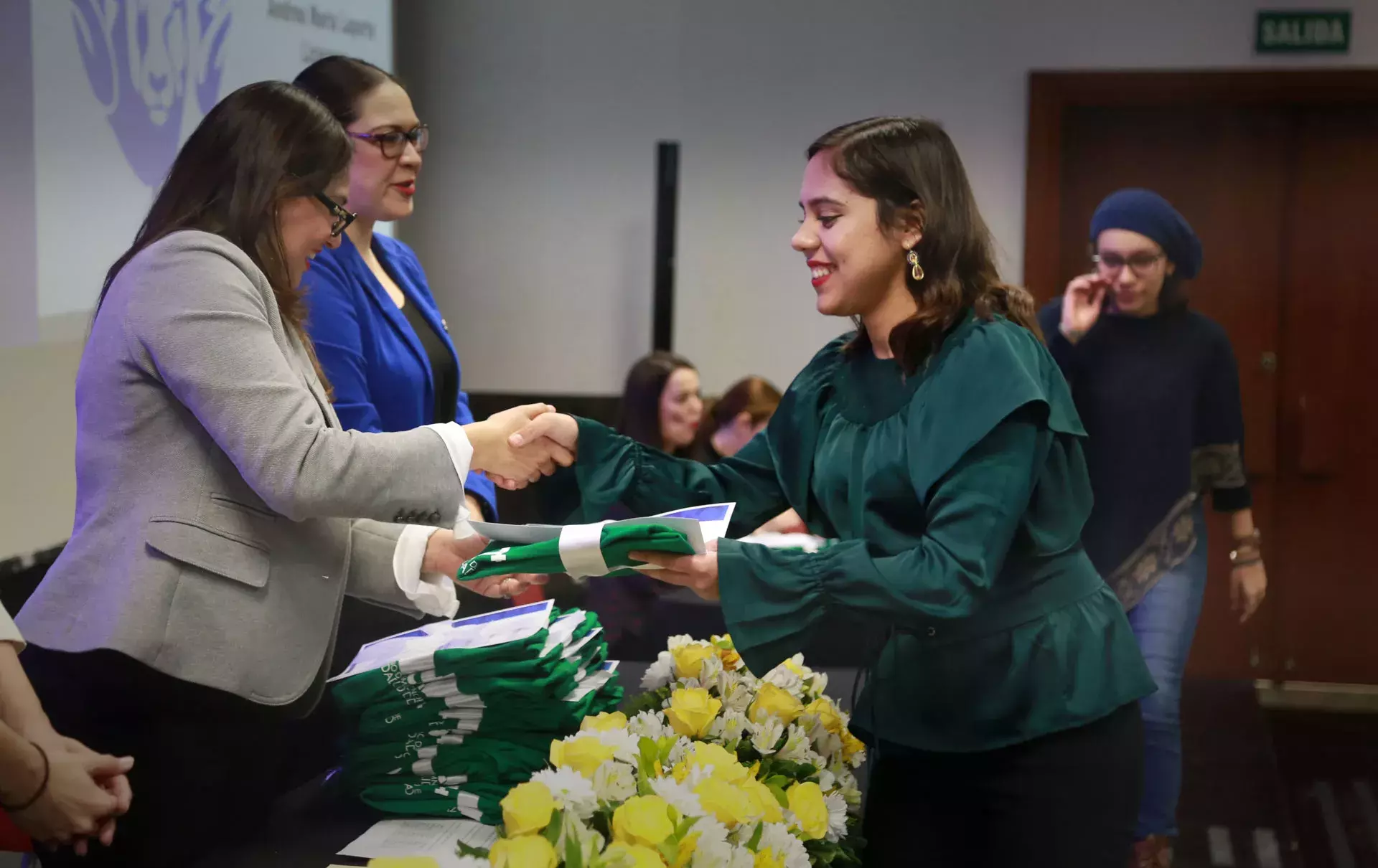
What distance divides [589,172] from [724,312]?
14.3 inches

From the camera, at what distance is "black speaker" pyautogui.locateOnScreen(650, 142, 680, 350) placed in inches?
84.4

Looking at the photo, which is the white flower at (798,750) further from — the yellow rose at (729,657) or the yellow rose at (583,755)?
the yellow rose at (583,755)

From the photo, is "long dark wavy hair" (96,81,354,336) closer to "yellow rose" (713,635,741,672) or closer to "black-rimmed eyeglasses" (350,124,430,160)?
"black-rimmed eyeglasses" (350,124,430,160)

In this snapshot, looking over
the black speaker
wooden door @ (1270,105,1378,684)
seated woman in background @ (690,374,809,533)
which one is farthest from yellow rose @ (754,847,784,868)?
wooden door @ (1270,105,1378,684)

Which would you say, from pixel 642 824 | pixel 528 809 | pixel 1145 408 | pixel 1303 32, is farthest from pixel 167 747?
pixel 1303 32

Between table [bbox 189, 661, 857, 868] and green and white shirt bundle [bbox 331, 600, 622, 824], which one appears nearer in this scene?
table [bbox 189, 661, 857, 868]

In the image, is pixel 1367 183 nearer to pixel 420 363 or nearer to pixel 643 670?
pixel 643 670

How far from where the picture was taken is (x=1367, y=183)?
7.63 feet

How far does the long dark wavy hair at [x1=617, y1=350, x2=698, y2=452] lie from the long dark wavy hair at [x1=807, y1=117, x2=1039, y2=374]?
704 millimetres

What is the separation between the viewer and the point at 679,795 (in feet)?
3.88

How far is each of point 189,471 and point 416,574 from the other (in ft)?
1.30

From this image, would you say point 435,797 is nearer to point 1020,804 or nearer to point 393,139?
point 1020,804

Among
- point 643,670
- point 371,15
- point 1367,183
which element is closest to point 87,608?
point 643,670

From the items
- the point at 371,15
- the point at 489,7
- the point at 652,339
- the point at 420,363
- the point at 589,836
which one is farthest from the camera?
the point at 652,339
